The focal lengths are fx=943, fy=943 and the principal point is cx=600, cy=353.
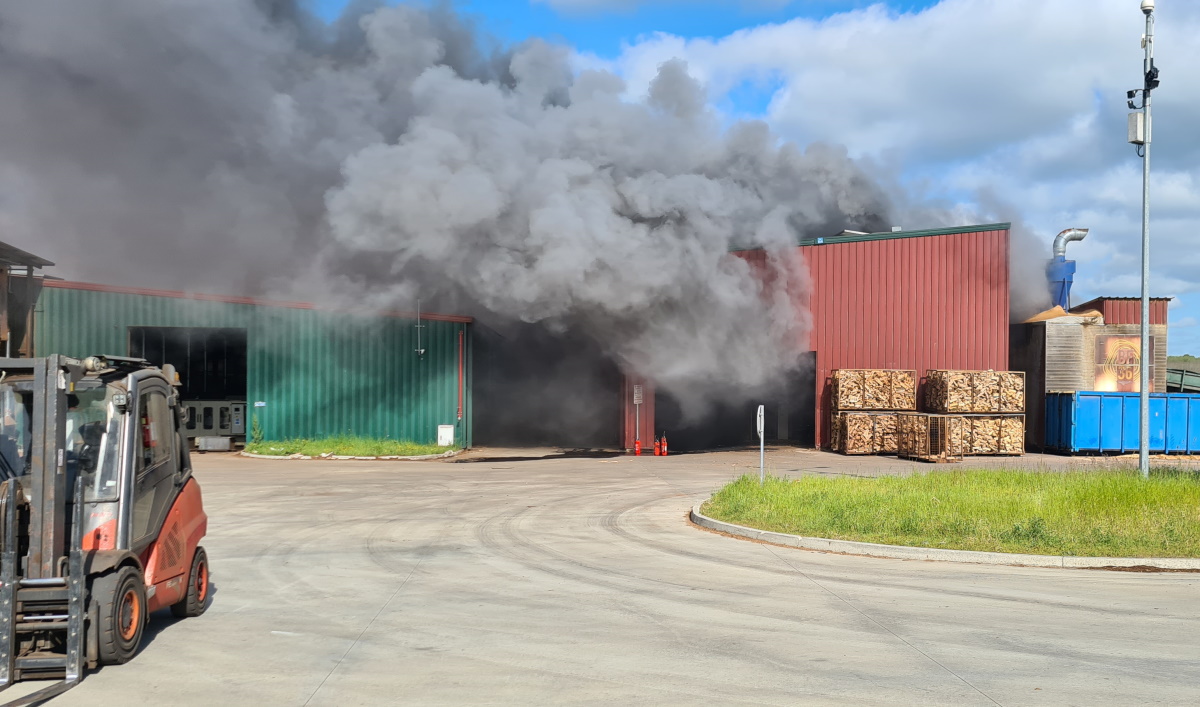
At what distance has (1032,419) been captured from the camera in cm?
3045

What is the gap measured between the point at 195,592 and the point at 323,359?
20.8 meters

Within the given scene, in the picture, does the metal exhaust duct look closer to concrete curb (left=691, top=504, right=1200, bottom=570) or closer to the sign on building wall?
the sign on building wall

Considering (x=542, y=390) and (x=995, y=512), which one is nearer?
(x=995, y=512)

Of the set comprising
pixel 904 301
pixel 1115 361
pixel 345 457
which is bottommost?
pixel 345 457

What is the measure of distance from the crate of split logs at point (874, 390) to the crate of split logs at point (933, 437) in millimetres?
1036

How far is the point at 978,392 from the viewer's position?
27359mm

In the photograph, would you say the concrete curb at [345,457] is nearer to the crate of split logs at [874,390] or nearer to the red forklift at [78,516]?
the crate of split logs at [874,390]

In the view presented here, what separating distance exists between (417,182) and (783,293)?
12.4m

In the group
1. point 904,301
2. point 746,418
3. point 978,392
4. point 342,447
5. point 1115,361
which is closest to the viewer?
point 342,447

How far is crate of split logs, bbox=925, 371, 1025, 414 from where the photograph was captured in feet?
89.6

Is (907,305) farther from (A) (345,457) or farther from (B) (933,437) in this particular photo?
(A) (345,457)

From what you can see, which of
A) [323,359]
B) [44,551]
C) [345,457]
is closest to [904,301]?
[345,457]

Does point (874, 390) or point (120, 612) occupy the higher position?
point (874, 390)

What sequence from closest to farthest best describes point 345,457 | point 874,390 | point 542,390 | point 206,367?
1. point 345,457
2. point 874,390
3. point 206,367
4. point 542,390
